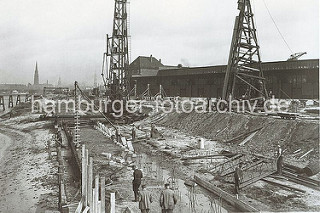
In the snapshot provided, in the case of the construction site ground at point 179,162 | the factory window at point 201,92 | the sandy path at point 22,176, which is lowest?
the sandy path at point 22,176

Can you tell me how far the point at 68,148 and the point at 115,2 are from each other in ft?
62.1

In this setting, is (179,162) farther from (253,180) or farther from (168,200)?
(168,200)

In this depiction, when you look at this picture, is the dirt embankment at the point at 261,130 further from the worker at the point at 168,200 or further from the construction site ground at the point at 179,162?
the worker at the point at 168,200

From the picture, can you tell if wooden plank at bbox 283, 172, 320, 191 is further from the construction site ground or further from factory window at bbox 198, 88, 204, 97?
factory window at bbox 198, 88, 204, 97

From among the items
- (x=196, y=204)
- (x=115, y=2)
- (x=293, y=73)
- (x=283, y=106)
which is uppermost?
(x=115, y=2)

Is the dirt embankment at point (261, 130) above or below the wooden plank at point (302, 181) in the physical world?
above

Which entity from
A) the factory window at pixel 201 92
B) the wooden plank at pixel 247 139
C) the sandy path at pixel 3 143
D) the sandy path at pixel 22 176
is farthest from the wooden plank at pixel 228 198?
the factory window at pixel 201 92

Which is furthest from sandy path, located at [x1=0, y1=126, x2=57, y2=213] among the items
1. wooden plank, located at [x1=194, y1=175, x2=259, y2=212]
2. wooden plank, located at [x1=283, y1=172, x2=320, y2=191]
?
wooden plank, located at [x1=283, y1=172, x2=320, y2=191]

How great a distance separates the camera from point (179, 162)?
1389 cm

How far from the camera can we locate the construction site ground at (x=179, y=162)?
907 cm

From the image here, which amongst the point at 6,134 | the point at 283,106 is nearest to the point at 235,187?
the point at 283,106

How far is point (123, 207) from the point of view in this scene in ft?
26.5

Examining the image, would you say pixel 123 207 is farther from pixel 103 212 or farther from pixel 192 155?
pixel 192 155

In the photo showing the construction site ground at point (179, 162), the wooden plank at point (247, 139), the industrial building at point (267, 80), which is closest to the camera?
the construction site ground at point (179, 162)
